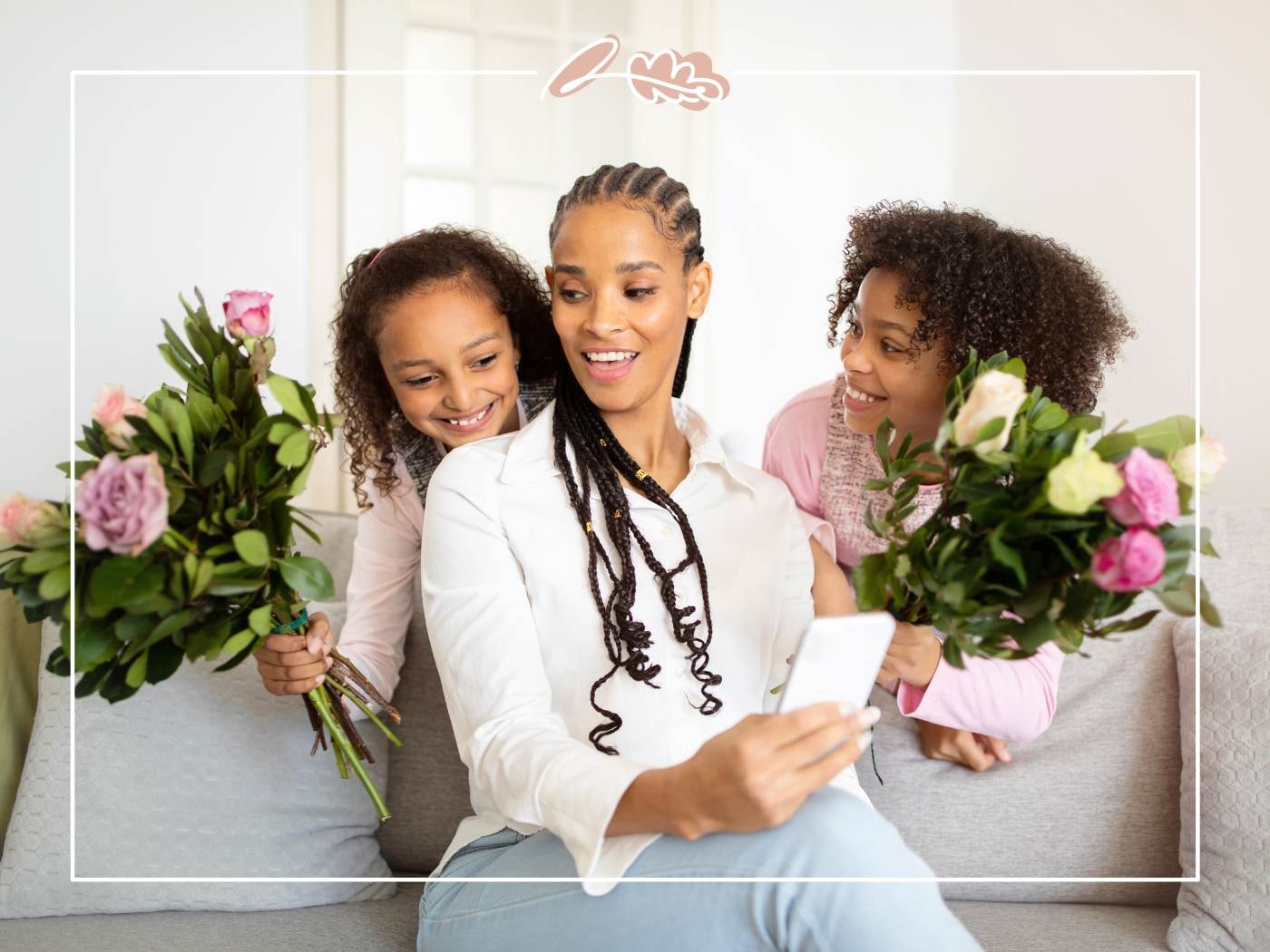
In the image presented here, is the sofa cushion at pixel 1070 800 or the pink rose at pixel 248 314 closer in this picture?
the pink rose at pixel 248 314

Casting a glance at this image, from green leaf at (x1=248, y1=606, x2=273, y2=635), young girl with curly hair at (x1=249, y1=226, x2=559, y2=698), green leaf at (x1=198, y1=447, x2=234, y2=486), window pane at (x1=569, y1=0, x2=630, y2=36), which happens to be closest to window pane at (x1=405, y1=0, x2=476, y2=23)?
window pane at (x1=569, y1=0, x2=630, y2=36)

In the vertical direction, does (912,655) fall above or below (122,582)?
below

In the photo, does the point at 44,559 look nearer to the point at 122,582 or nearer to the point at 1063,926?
the point at 122,582

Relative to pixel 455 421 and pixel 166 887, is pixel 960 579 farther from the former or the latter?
pixel 166 887

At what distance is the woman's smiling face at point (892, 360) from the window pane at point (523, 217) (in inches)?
16.0

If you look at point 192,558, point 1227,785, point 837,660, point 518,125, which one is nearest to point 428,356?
point 518,125

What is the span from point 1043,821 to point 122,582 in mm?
1309

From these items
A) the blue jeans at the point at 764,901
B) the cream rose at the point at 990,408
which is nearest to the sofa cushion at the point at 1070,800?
the blue jeans at the point at 764,901

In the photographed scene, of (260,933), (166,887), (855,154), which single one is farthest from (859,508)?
(166,887)

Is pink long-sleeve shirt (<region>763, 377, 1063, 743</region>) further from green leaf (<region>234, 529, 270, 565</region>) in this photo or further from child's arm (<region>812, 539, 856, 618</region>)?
green leaf (<region>234, 529, 270, 565</region>)

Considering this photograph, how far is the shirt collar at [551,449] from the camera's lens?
4.33 ft

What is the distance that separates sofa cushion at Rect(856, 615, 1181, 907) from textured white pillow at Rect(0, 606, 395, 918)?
83 cm

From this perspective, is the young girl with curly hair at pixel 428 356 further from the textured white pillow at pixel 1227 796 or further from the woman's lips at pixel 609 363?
the textured white pillow at pixel 1227 796

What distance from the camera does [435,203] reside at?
5.02 feet
